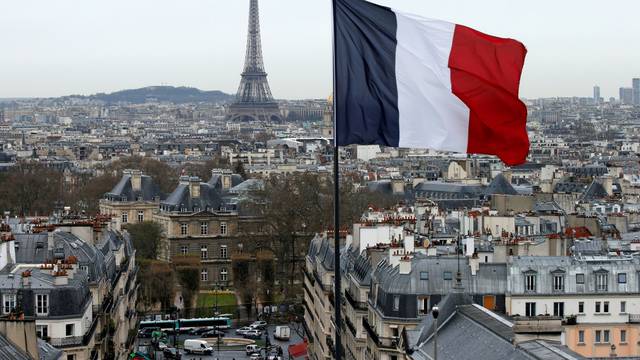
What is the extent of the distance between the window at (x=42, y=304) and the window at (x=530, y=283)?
11946 millimetres

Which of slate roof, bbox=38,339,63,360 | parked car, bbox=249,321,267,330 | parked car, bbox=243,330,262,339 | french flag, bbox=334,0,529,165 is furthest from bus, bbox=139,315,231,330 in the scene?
french flag, bbox=334,0,529,165

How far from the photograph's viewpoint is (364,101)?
16.0 m

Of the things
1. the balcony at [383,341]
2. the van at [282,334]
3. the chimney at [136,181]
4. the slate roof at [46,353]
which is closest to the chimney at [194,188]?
the chimney at [136,181]

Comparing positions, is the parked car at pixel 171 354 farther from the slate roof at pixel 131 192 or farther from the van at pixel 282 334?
the slate roof at pixel 131 192

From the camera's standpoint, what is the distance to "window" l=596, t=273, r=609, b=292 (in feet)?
126

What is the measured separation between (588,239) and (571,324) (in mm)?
8790

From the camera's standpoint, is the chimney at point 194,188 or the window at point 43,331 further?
the chimney at point 194,188

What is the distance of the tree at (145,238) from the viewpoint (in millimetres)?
81438

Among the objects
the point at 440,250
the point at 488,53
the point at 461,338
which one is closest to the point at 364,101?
the point at 488,53

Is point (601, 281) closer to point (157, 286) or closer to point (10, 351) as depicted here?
point (10, 351)

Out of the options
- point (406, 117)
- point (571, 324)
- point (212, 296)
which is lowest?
point (212, 296)

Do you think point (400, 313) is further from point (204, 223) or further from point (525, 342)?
point (204, 223)

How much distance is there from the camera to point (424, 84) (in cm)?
1627

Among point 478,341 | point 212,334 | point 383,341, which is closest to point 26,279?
point 383,341
